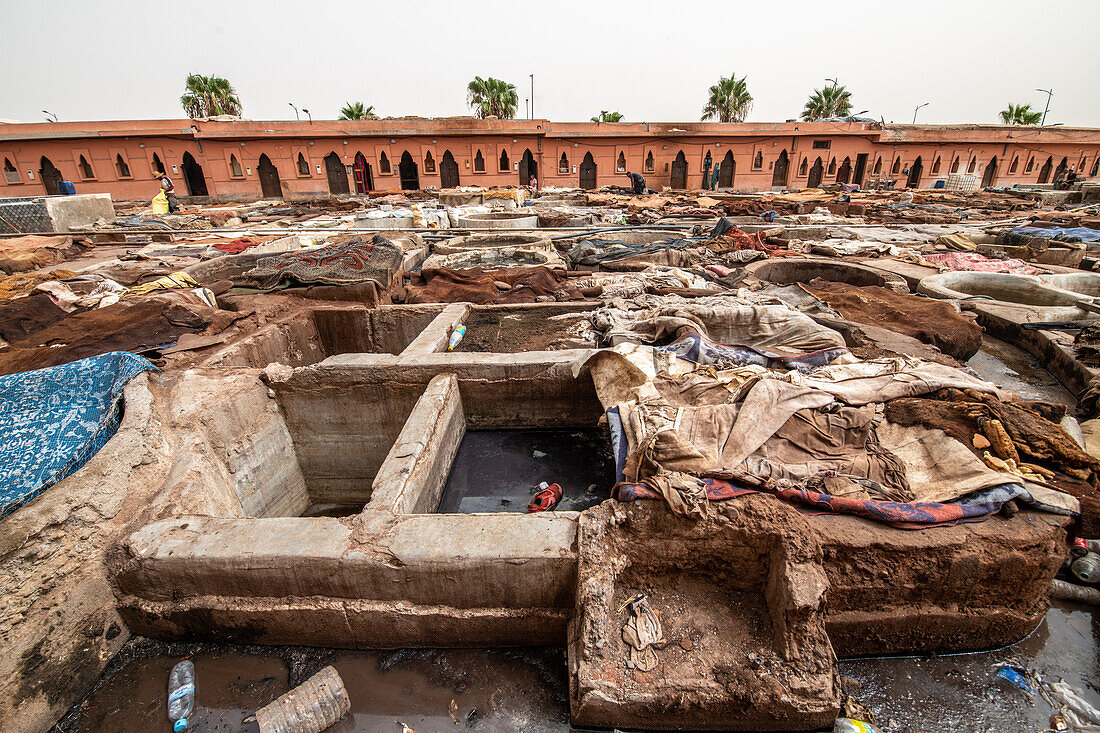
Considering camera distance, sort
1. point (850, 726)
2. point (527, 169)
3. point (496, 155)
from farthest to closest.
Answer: point (527, 169) < point (496, 155) < point (850, 726)

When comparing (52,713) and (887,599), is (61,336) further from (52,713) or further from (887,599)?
(887,599)

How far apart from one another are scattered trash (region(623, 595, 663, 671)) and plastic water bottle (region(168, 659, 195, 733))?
2.38 m

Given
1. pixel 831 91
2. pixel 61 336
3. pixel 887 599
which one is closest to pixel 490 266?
pixel 61 336

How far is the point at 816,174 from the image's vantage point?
29641 mm

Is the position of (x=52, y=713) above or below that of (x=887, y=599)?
below

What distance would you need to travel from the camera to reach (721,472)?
287 cm

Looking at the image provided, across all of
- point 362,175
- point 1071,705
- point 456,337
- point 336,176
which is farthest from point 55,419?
point 336,176

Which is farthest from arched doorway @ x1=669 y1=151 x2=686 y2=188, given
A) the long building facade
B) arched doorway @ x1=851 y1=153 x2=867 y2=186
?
arched doorway @ x1=851 y1=153 x2=867 y2=186

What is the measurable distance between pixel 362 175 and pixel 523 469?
26.7 metres

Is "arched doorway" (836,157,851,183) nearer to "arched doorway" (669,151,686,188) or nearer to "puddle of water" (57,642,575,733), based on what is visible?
"arched doorway" (669,151,686,188)

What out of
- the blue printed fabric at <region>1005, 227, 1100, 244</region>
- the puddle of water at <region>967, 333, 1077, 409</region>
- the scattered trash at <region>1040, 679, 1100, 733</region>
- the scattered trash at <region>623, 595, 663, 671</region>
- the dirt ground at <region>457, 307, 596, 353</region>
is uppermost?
the blue printed fabric at <region>1005, 227, 1100, 244</region>

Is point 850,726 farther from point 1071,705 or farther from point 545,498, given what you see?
point 545,498

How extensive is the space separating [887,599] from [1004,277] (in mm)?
9102

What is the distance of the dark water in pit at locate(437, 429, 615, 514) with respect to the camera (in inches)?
173
